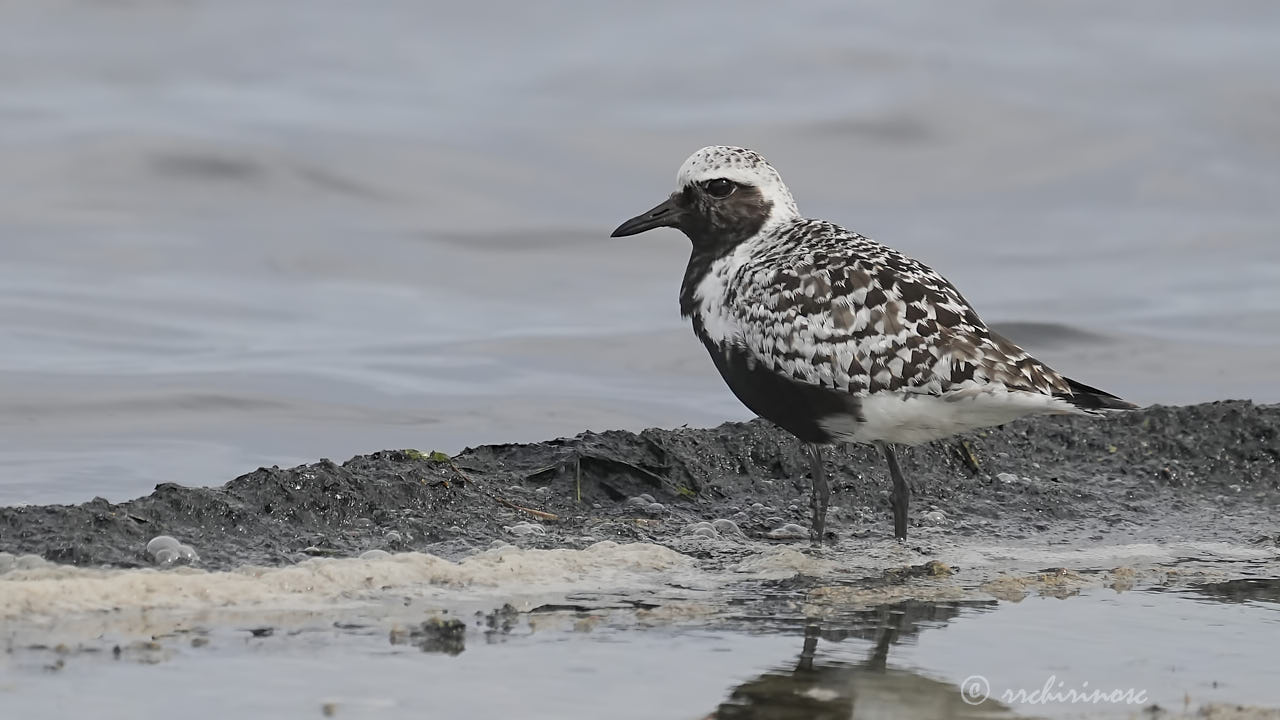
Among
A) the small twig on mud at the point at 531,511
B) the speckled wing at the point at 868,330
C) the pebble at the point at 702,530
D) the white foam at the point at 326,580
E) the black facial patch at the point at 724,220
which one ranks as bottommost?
the white foam at the point at 326,580

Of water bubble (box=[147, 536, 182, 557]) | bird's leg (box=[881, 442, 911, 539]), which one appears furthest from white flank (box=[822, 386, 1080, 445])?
water bubble (box=[147, 536, 182, 557])

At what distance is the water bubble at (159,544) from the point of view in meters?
6.94

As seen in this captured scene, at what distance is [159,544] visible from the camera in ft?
22.9

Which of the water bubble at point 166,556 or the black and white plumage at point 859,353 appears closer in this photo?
the water bubble at point 166,556

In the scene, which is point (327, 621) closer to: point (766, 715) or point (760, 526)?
point (766, 715)

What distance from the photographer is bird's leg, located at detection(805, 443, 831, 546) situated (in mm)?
7969

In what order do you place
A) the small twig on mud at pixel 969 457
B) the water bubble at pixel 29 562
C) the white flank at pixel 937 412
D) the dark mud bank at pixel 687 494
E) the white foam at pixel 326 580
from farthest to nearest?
the small twig on mud at pixel 969 457 → the white flank at pixel 937 412 → the dark mud bank at pixel 687 494 → the water bubble at pixel 29 562 → the white foam at pixel 326 580

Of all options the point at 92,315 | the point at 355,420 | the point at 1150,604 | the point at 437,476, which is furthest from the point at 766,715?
the point at 92,315

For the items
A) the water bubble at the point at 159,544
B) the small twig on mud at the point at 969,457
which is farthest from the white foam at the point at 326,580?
the small twig on mud at the point at 969,457

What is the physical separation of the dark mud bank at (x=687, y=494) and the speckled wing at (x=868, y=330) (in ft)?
3.09

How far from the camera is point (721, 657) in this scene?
18.9 ft

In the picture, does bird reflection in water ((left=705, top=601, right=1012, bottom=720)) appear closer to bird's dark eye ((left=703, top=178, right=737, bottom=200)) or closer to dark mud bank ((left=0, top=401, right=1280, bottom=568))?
dark mud bank ((left=0, top=401, right=1280, bottom=568))

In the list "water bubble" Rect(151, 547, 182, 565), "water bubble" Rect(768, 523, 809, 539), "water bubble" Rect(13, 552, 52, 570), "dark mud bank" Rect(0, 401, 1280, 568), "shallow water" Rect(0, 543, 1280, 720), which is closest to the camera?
"shallow water" Rect(0, 543, 1280, 720)

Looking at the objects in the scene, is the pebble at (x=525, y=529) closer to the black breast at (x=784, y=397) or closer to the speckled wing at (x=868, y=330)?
the black breast at (x=784, y=397)
